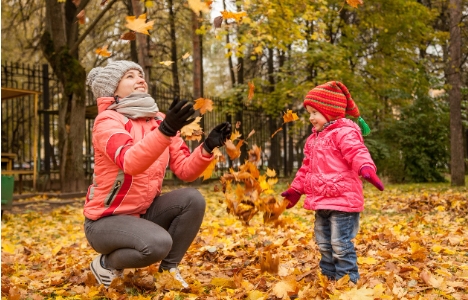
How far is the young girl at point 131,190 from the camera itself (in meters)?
2.87

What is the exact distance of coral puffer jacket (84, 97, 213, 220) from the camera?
111 inches

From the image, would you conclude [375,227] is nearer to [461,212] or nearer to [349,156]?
[461,212]

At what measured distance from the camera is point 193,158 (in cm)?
318

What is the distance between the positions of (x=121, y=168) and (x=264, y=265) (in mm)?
1217

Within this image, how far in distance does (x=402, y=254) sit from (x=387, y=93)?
11372 millimetres

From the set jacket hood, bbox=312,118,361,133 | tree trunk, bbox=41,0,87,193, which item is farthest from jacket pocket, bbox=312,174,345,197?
tree trunk, bbox=41,0,87,193

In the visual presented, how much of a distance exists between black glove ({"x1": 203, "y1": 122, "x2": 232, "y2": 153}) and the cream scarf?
14.7 inches

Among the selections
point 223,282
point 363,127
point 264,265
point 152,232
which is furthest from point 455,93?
point 152,232

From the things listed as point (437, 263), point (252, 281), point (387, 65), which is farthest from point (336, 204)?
point (387, 65)

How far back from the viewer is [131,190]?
299 centimetres

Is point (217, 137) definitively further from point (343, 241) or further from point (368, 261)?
point (368, 261)

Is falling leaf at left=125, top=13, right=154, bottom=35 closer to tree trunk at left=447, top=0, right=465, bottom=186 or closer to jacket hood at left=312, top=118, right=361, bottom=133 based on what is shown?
jacket hood at left=312, top=118, right=361, bottom=133

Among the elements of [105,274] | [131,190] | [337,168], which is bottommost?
[105,274]

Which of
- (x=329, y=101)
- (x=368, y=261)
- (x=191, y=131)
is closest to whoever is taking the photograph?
(x=329, y=101)
